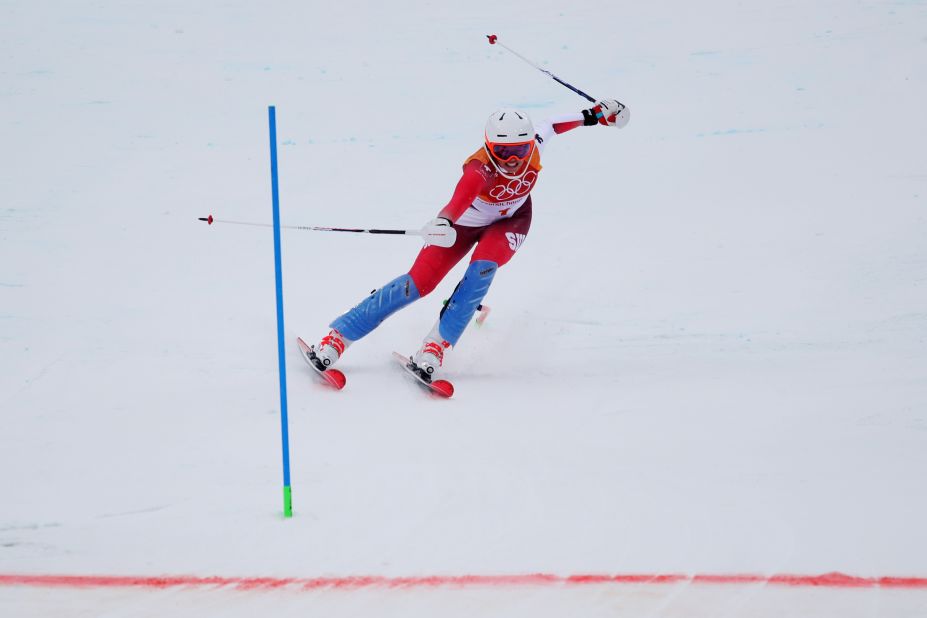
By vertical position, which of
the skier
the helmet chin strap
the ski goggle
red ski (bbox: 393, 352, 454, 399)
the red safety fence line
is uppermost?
the ski goggle

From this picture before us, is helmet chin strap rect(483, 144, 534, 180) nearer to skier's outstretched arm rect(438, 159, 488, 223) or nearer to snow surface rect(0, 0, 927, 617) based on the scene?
skier's outstretched arm rect(438, 159, 488, 223)

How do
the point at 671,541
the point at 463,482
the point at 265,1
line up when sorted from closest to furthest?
the point at 671,541 < the point at 463,482 < the point at 265,1

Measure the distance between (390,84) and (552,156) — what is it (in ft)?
4.63

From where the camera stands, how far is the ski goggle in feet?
15.0

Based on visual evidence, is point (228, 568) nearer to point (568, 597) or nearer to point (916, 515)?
point (568, 597)

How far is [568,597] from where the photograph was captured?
3.22 meters

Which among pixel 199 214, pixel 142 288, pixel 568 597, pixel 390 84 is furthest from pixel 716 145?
pixel 568 597

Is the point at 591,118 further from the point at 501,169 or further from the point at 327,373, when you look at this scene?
the point at 327,373

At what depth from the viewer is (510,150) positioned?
459cm

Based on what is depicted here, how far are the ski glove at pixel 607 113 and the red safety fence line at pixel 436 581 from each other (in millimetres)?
2609

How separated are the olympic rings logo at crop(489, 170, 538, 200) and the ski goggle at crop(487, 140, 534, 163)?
0.12m

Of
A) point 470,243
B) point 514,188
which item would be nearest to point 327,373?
point 470,243

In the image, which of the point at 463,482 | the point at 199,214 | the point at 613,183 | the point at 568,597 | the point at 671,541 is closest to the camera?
the point at 568,597

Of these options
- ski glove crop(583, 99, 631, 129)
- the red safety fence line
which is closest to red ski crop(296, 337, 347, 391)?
the red safety fence line
